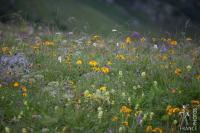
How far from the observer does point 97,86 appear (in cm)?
770

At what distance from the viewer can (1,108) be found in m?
7.01

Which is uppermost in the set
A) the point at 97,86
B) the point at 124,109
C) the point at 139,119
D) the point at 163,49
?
the point at 163,49

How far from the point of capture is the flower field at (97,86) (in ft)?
22.1

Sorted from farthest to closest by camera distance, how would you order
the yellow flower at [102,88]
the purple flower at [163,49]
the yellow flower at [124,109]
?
1. the purple flower at [163,49]
2. the yellow flower at [102,88]
3. the yellow flower at [124,109]

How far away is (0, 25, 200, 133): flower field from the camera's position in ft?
22.1

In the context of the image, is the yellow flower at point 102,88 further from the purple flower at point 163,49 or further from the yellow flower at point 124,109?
Result: the purple flower at point 163,49

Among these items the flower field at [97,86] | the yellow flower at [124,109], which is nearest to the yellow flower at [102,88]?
the flower field at [97,86]

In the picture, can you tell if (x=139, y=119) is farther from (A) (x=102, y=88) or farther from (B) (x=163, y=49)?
(B) (x=163, y=49)

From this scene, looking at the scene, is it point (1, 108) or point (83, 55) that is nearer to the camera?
point (1, 108)

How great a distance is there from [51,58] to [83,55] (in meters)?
0.72

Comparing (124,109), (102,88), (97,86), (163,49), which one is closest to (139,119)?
(124,109)

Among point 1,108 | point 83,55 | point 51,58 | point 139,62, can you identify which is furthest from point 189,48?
point 1,108

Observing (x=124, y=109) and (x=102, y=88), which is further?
(x=102, y=88)

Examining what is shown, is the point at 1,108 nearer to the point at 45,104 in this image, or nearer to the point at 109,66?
the point at 45,104
